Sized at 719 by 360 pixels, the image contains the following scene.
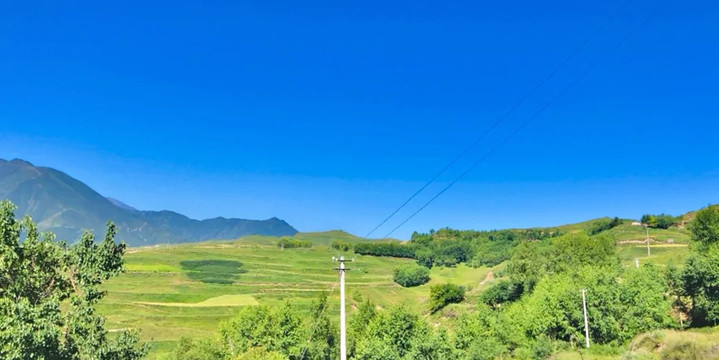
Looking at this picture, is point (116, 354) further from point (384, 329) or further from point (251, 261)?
point (251, 261)

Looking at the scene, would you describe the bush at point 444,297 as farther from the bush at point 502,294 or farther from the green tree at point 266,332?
the green tree at point 266,332

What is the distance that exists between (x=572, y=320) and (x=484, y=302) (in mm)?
45851

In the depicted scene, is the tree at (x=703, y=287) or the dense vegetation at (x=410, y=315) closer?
the dense vegetation at (x=410, y=315)

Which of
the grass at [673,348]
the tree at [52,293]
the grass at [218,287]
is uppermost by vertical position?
the tree at [52,293]

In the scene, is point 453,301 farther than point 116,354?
Yes

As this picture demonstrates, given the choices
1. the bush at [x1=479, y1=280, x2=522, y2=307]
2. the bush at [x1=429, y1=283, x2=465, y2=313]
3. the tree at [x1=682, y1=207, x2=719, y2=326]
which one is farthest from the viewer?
the bush at [x1=429, y1=283, x2=465, y2=313]

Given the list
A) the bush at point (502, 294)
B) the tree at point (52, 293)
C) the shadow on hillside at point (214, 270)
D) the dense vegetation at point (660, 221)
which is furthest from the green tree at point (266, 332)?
the dense vegetation at point (660, 221)

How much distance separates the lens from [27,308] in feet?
61.8

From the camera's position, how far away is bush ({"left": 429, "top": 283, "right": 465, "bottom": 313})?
111562 mm

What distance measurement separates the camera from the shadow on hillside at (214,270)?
472ft

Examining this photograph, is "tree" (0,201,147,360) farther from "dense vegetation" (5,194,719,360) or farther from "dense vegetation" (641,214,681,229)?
"dense vegetation" (641,214,681,229)

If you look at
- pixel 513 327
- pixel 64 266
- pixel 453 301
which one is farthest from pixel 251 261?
pixel 64 266

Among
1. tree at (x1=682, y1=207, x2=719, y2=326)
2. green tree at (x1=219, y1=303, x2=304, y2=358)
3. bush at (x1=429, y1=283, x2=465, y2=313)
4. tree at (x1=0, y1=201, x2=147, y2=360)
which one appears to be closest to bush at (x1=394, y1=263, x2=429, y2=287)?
bush at (x1=429, y1=283, x2=465, y2=313)

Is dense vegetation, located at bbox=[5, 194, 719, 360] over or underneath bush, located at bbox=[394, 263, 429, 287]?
over
